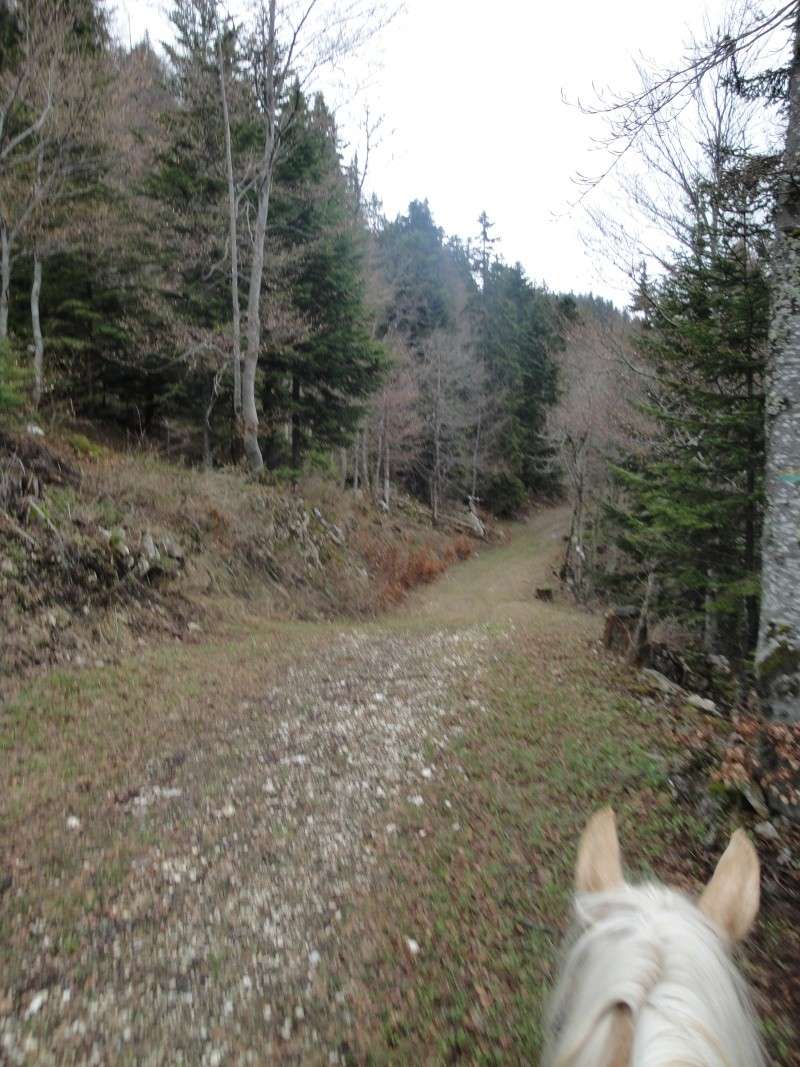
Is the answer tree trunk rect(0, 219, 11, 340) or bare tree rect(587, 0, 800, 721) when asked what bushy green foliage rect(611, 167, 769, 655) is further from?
tree trunk rect(0, 219, 11, 340)

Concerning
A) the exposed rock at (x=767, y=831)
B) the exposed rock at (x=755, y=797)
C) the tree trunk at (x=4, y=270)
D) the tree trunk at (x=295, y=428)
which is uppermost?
the tree trunk at (x=4, y=270)

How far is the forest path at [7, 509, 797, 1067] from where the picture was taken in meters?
2.66

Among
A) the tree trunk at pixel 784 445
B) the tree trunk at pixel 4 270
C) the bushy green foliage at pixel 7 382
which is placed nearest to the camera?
the tree trunk at pixel 784 445

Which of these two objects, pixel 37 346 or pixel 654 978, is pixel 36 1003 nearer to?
pixel 654 978

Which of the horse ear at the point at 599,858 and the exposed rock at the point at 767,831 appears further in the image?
the exposed rock at the point at 767,831

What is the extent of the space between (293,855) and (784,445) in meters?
5.37

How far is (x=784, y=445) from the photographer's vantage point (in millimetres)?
4797

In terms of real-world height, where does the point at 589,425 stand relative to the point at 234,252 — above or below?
below

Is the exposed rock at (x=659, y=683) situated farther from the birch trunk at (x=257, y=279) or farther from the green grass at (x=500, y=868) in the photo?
the birch trunk at (x=257, y=279)

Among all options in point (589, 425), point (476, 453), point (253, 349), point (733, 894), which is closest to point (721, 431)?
point (733, 894)

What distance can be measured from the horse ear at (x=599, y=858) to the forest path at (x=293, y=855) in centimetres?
166

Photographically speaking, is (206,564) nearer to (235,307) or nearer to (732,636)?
(235,307)

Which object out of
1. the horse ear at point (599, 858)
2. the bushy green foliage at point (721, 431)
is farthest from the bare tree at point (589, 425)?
the horse ear at point (599, 858)

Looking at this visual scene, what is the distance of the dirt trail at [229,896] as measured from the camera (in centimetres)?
259
